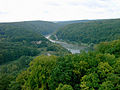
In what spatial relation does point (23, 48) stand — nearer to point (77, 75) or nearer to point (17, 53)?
point (17, 53)

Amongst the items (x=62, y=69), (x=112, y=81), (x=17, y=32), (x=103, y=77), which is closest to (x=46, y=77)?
(x=62, y=69)

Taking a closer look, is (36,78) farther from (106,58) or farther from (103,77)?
(106,58)

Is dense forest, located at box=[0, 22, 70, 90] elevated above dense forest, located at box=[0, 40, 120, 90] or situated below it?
below

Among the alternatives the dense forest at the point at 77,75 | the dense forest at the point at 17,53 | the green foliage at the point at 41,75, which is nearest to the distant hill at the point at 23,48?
the dense forest at the point at 17,53

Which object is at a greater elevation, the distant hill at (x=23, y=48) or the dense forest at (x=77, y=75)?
the dense forest at (x=77, y=75)

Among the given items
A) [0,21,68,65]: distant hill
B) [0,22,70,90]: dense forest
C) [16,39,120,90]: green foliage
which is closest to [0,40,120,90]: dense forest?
[16,39,120,90]: green foliage

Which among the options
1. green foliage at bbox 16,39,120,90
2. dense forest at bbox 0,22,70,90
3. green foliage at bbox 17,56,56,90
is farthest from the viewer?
dense forest at bbox 0,22,70,90

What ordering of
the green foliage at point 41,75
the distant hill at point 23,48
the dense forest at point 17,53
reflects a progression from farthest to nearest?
the distant hill at point 23,48, the dense forest at point 17,53, the green foliage at point 41,75

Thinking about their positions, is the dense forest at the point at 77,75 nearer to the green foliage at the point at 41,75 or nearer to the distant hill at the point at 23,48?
the green foliage at the point at 41,75

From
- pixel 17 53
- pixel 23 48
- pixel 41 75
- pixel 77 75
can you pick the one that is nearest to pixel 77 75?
pixel 77 75

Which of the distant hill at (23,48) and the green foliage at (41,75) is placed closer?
the green foliage at (41,75)

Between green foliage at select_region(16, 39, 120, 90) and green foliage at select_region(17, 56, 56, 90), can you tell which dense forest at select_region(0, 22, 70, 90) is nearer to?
green foliage at select_region(17, 56, 56, 90)
